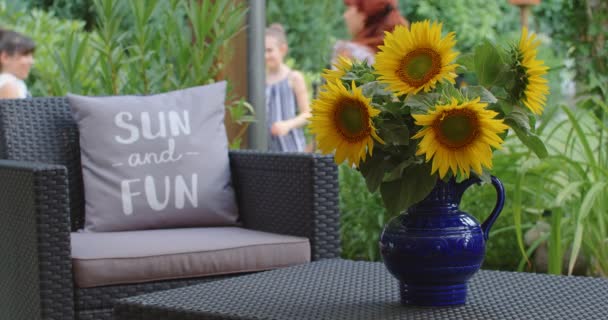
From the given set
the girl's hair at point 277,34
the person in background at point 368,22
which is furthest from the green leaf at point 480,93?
the girl's hair at point 277,34

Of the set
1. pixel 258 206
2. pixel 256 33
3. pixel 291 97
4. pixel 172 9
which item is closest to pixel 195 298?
pixel 258 206

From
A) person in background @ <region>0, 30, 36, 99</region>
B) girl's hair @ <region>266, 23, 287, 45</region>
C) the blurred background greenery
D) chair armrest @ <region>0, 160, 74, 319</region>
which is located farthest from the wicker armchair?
girl's hair @ <region>266, 23, 287, 45</region>

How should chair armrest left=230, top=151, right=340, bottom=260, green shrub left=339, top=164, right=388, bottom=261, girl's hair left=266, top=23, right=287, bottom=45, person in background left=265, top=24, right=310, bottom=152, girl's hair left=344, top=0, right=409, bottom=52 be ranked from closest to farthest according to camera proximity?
chair armrest left=230, top=151, right=340, bottom=260, green shrub left=339, top=164, right=388, bottom=261, girl's hair left=344, top=0, right=409, bottom=52, person in background left=265, top=24, right=310, bottom=152, girl's hair left=266, top=23, right=287, bottom=45

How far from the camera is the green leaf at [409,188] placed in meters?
1.49

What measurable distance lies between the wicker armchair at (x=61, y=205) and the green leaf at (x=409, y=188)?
88 centimetres

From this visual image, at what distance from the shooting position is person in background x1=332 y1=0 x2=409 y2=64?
3.62 m

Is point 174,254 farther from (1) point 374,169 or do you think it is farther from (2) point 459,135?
(2) point 459,135

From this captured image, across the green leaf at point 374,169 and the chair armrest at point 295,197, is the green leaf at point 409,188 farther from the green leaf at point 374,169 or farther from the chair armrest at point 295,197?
the chair armrest at point 295,197

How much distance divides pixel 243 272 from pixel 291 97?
2526 millimetres

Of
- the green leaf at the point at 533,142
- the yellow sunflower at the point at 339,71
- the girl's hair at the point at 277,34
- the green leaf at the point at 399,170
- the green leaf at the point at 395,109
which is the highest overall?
the girl's hair at the point at 277,34

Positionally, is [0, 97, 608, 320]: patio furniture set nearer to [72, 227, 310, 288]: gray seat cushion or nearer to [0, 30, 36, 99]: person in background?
[72, 227, 310, 288]: gray seat cushion

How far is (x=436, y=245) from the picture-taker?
155 centimetres

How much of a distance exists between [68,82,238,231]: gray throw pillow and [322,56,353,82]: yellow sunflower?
1049mm

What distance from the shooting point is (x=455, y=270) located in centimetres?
157
